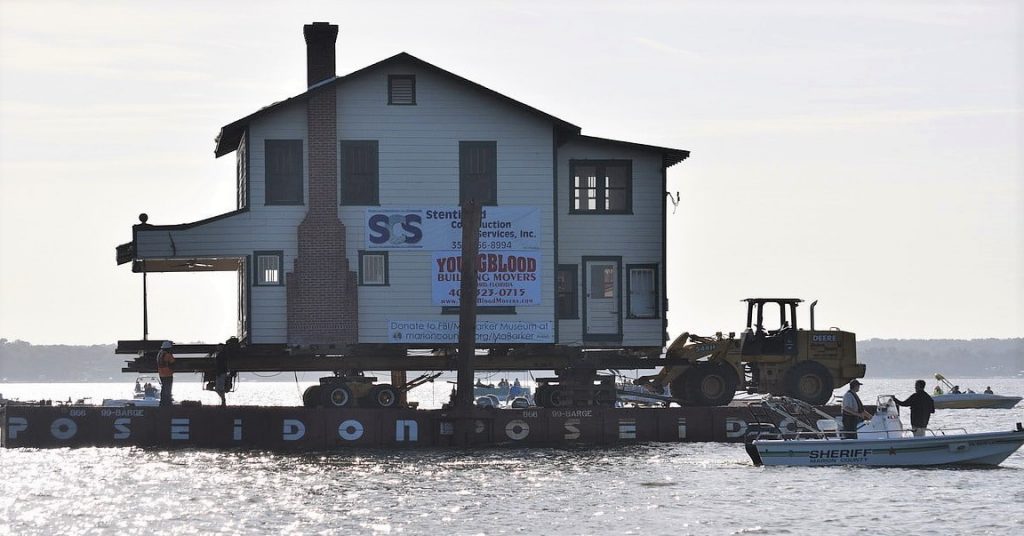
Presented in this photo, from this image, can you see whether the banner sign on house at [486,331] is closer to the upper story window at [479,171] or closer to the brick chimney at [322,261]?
the brick chimney at [322,261]

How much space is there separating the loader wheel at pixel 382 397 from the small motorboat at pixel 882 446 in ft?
40.4

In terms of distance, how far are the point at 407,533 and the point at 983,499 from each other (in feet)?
46.2

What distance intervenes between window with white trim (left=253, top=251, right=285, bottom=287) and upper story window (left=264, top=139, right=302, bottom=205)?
1610mm

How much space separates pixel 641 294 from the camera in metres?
53.0

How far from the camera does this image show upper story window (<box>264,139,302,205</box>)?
51.2 meters

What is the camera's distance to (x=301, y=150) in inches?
2024

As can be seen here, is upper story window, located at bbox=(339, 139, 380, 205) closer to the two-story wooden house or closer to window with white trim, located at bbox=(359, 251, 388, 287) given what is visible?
the two-story wooden house

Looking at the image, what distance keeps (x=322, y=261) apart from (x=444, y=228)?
3909mm

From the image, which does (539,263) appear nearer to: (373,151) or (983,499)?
(373,151)

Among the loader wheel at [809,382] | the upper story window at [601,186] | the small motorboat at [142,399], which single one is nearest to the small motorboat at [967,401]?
the small motorboat at [142,399]

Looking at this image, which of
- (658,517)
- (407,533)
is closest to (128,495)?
Answer: (407,533)

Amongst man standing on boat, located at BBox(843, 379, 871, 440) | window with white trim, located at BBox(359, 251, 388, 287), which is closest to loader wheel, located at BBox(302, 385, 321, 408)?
window with white trim, located at BBox(359, 251, 388, 287)

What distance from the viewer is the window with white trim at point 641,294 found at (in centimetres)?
5294

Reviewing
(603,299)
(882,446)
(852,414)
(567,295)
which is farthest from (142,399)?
(882,446)
